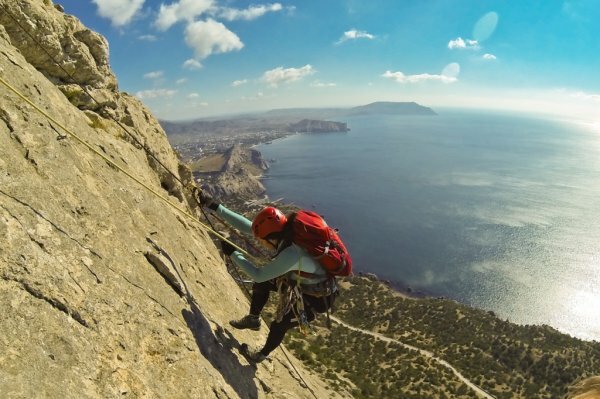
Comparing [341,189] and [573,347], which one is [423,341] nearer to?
[573,347]

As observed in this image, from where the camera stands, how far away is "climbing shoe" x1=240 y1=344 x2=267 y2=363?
7734mm

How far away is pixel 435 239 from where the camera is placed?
126 metres

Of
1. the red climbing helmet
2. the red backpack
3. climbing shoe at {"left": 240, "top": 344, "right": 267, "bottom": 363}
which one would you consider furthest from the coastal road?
the red climbing helmet

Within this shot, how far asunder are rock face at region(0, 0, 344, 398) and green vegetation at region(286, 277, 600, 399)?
2148 cm

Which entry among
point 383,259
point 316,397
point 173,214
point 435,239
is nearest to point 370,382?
point 316,397

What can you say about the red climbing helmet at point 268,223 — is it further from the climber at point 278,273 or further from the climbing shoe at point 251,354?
the climbing shoe at point 251,354

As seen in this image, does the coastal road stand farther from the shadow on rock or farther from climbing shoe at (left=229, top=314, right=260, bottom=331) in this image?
the shadow on rock

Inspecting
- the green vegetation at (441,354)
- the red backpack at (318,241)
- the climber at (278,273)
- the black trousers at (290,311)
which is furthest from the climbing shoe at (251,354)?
the green vegetation at (441,354)

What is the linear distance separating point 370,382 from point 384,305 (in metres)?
40.7

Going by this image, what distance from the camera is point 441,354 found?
168 ft

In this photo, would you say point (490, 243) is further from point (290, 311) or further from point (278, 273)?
point (278, 273)

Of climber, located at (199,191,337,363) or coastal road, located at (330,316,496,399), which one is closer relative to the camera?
climber, located at (199,191,337,363)

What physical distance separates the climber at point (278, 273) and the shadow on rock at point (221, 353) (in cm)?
51

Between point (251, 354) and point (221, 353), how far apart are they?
1.08m
